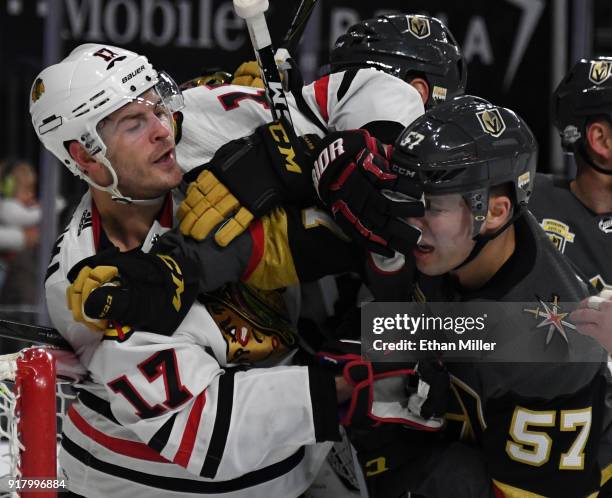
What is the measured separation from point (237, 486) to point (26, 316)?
2547 millimetres

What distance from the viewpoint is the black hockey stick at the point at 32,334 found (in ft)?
5.73

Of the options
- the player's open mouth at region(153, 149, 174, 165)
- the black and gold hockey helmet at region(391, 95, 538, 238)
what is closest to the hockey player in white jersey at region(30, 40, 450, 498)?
the player's open mouth at region(153, 149, 174, 165)

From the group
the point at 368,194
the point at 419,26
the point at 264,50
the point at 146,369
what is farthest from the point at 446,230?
the point at 419,26

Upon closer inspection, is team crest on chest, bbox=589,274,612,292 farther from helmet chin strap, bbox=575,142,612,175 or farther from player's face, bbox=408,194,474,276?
player's face, bbox=408,194,474,276

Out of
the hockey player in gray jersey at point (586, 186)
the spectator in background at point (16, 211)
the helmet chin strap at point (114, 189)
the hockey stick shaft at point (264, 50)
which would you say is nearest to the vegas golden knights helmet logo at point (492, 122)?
the hockey stick shaft at point (264, 50)

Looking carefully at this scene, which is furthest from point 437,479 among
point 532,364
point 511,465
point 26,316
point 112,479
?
point 26,316

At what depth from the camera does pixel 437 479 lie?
1.83 meters

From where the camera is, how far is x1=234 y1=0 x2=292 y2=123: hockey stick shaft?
1.72m

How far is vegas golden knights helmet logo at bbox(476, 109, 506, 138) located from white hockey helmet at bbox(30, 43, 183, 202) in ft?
1.95

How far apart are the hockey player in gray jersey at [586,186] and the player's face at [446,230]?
0.96m

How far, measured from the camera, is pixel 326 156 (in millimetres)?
1725

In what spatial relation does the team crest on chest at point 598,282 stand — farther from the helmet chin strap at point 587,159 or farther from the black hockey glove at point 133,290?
the black hockey glove at point 133,290

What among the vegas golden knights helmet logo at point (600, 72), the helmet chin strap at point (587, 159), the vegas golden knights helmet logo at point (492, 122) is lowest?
the helmet chin strap at point (587, 159)

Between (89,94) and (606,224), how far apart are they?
1.46m
